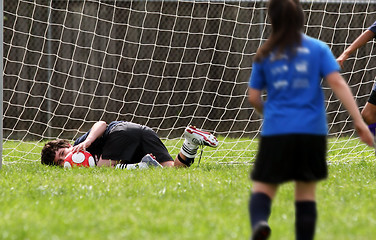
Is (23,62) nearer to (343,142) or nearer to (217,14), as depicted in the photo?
(217,14)

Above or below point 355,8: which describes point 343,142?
below

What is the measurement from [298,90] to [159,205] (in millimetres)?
1207

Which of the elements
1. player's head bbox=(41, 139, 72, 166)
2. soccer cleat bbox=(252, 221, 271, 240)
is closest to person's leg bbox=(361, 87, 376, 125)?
player's head bbox=(41, 139, 72, 166)

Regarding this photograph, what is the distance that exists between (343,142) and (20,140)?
14.4 ft

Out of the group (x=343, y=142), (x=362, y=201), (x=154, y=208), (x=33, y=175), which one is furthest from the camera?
(x=343, y=142)

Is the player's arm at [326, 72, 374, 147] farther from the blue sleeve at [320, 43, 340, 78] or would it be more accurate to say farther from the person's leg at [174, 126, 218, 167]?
the person's leg at [174, 126, 218, 167]

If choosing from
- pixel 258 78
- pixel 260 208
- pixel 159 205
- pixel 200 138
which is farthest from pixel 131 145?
pixel 260 208

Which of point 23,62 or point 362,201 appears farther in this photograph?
point 23,62

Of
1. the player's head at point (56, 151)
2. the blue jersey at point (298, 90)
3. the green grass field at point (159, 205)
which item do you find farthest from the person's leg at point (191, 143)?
the blue jersey at point (298, 90)

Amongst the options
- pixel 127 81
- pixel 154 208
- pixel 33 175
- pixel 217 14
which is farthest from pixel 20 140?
pixel 154 208

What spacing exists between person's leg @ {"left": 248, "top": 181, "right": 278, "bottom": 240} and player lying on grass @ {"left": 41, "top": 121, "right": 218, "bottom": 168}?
2900 mm

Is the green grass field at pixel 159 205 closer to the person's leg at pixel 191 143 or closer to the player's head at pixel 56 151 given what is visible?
the person's leg at pixel 191 143

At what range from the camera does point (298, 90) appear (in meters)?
2.71

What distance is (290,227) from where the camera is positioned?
302 cm
